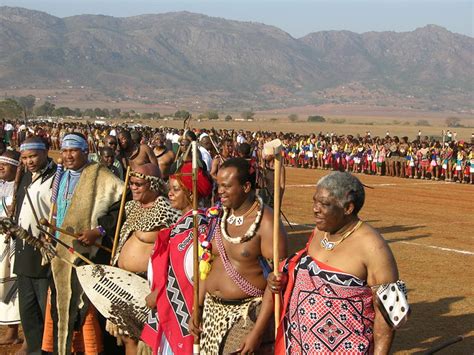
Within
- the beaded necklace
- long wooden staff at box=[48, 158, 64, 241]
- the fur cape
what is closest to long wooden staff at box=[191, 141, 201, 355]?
the beaded necklace

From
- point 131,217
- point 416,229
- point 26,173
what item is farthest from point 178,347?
point 416,229

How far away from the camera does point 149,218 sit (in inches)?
273

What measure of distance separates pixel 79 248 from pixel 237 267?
2.65 metres

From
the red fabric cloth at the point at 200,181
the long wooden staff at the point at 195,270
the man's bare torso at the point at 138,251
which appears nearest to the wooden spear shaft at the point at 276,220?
the long wooden staff at the point at 195,270

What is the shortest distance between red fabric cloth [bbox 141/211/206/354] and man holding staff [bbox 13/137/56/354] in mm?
2082

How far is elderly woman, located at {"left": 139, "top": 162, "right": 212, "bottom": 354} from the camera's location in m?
6.18

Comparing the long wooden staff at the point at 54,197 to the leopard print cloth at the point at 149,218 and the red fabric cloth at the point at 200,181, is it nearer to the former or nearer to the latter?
the leopard print cloth at the point at 149,218

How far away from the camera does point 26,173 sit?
350 inches

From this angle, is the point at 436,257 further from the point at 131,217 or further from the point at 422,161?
the point at 422,161

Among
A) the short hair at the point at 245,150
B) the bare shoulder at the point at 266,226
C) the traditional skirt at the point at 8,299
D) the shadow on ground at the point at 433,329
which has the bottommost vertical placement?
the shadow on ground at the point at 433,329

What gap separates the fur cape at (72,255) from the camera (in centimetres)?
789

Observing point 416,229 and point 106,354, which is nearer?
point 106,354

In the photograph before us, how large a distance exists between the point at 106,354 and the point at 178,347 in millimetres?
2151

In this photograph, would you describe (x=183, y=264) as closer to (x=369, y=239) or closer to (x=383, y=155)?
(x=369, y=239)
